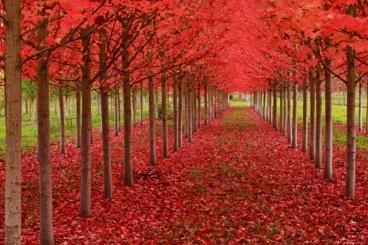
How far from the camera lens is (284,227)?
9.43 m

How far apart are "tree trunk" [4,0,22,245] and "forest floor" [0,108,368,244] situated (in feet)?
10.3

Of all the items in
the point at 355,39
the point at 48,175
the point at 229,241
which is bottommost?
the point at 229,241

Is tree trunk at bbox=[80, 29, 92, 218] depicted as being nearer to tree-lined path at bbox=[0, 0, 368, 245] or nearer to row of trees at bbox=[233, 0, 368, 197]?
tree-lined path at bbox=[0, 0, 368, 245]

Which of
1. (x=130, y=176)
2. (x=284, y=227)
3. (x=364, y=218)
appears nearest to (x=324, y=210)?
(x=364, y=218)

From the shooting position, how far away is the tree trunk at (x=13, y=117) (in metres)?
5.37

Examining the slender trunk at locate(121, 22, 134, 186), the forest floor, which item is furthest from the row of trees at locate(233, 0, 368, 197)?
the slender trunk at locate(121, 22, 134, 186)

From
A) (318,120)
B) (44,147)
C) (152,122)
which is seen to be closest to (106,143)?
(44,147)

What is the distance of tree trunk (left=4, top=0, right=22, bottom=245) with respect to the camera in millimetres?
5371

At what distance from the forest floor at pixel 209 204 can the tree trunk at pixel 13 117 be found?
3154 mm

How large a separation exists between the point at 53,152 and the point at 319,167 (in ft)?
40.0

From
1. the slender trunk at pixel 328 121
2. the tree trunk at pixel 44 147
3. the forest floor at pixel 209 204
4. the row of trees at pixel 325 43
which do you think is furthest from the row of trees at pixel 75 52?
the slender trunk at pixel 328 121

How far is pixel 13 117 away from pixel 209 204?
697 cm

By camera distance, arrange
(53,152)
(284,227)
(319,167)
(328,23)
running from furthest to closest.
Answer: (53,152), (319,167), (284,227), (328,23)

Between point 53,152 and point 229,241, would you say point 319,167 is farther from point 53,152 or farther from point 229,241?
point 53,152
